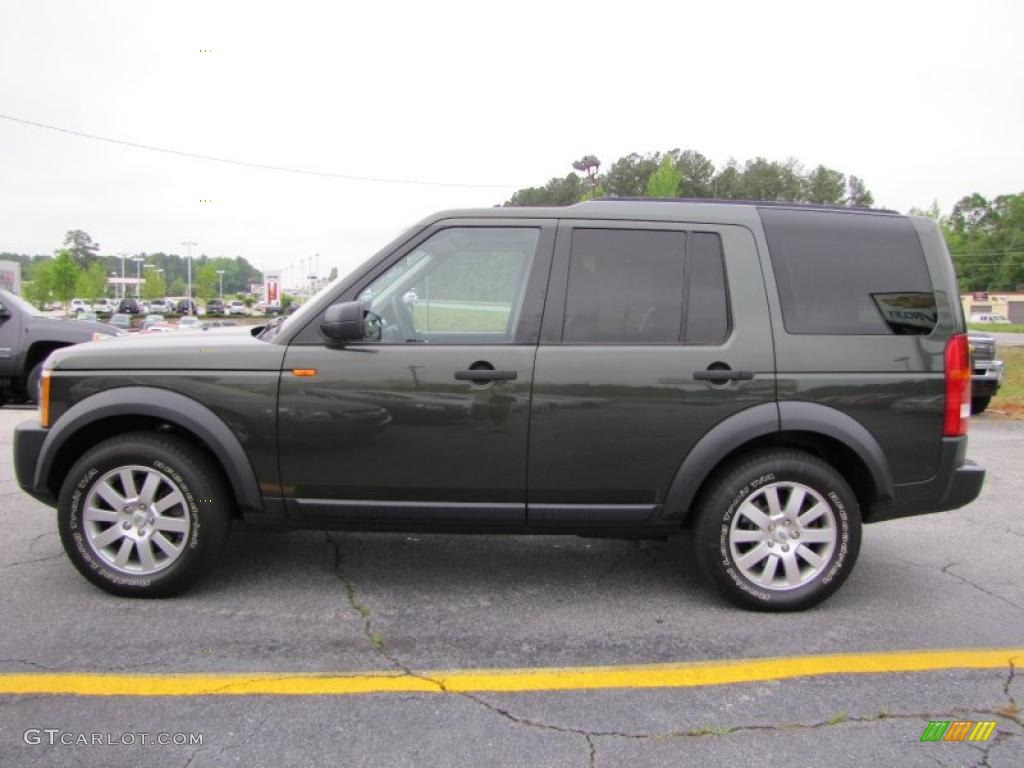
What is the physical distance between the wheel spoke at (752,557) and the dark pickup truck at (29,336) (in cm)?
981

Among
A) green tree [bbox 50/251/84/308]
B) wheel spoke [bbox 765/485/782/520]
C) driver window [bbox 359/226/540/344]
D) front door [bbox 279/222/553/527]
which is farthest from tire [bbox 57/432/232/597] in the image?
green tree [bbox 50/251/84/308]

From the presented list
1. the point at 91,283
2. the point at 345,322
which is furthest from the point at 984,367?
the point at 91,283

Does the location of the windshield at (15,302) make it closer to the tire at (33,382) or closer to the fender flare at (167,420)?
the tire at (33,382)

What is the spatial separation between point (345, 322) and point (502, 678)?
5.48 ft

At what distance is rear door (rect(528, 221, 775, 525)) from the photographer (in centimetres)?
350

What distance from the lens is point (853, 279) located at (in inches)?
143

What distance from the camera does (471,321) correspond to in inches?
144

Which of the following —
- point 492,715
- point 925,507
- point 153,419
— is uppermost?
point 153,419

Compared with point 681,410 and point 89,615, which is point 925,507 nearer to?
point 681,410

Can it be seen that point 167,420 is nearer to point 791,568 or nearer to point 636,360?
point 636,360

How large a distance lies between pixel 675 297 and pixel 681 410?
55 cm

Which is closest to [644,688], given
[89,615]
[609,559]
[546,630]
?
[546,630]

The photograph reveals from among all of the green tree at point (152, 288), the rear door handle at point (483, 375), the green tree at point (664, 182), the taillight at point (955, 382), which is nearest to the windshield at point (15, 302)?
the rear door handle at point (483, 375)

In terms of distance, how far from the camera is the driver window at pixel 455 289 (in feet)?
11.9
